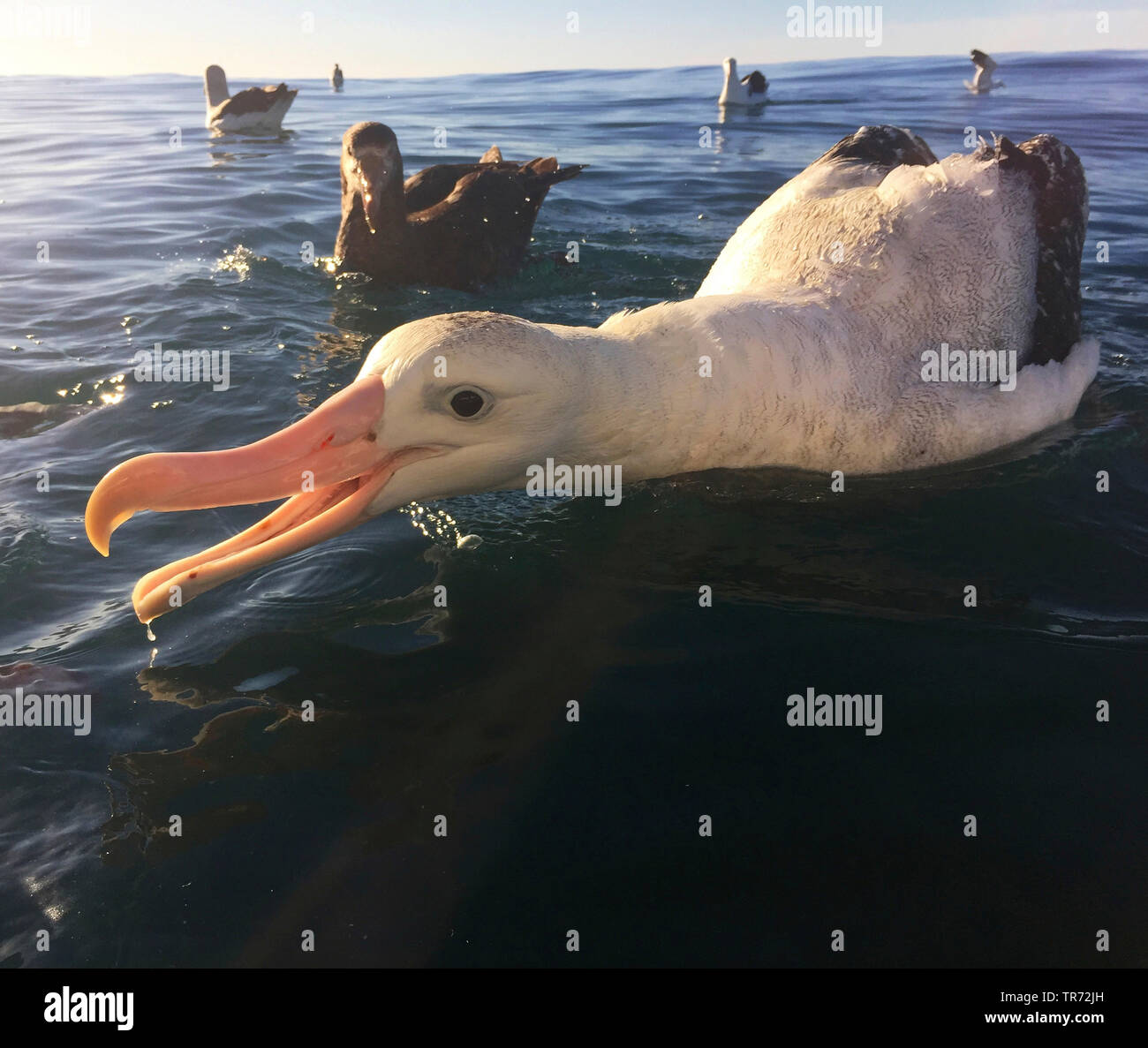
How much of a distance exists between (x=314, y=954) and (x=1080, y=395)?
5.07 m

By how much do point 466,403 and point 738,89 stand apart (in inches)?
908

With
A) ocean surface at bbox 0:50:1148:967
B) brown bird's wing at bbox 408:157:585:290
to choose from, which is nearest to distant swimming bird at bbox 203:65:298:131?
brown bird's wing at bbox 408:157:585:290

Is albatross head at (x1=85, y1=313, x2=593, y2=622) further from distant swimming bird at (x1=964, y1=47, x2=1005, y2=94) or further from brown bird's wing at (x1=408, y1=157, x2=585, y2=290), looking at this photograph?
distant swimming bird at (x1=964, y1=47, x2=1005, y2=94)

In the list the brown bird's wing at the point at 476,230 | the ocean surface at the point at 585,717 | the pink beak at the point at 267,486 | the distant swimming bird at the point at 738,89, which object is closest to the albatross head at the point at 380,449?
the pink beak at the point at 267,486

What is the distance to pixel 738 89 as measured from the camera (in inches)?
981

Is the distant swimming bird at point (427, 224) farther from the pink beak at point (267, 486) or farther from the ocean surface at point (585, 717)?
the pink beak at point (267, 486)

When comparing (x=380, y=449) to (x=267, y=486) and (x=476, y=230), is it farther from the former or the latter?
(x=476, y=230)

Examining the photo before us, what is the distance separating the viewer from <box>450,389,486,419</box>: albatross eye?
13.8ft

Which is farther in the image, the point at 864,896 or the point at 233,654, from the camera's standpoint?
the point at 233,654

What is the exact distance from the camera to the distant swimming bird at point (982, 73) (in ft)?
82.6

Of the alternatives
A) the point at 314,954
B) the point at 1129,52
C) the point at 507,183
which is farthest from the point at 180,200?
the point at 1129,52

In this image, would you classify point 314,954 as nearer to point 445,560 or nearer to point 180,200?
point 445,560

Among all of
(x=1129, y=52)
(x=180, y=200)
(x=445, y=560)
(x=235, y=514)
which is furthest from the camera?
(x=1129, y=52)
